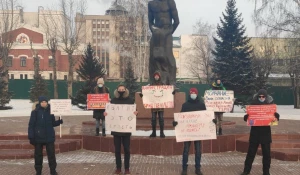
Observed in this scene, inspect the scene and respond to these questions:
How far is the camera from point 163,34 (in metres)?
13.5

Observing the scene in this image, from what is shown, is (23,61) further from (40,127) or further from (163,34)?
(40,127)

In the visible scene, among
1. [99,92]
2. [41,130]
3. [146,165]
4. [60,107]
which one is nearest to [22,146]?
[60,107]

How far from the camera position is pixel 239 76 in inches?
1081

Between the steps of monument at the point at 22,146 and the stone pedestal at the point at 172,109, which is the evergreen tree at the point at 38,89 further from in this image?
the steps of monument at the point at 22,146

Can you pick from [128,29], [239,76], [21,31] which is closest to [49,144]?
[239,76]

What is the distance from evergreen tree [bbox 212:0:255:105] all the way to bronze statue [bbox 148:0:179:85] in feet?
48.2

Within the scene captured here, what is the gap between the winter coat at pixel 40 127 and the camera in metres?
7.17

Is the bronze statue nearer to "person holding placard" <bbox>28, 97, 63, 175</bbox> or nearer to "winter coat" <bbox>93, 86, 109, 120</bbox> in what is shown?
"winter coat" <bbox>93, 86, 109, 120</bbox>

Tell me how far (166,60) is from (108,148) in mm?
4808

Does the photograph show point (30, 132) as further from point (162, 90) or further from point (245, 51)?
point (245, 51)

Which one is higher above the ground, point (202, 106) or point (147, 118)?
point (202, 106)

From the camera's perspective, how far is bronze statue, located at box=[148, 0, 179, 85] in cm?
1324

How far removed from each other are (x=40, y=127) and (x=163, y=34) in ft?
24.2

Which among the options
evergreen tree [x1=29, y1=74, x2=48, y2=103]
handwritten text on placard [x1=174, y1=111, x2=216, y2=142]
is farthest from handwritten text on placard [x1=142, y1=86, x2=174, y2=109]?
evergreen tree [x1=29, y1=74, x2=48, y2=103]
